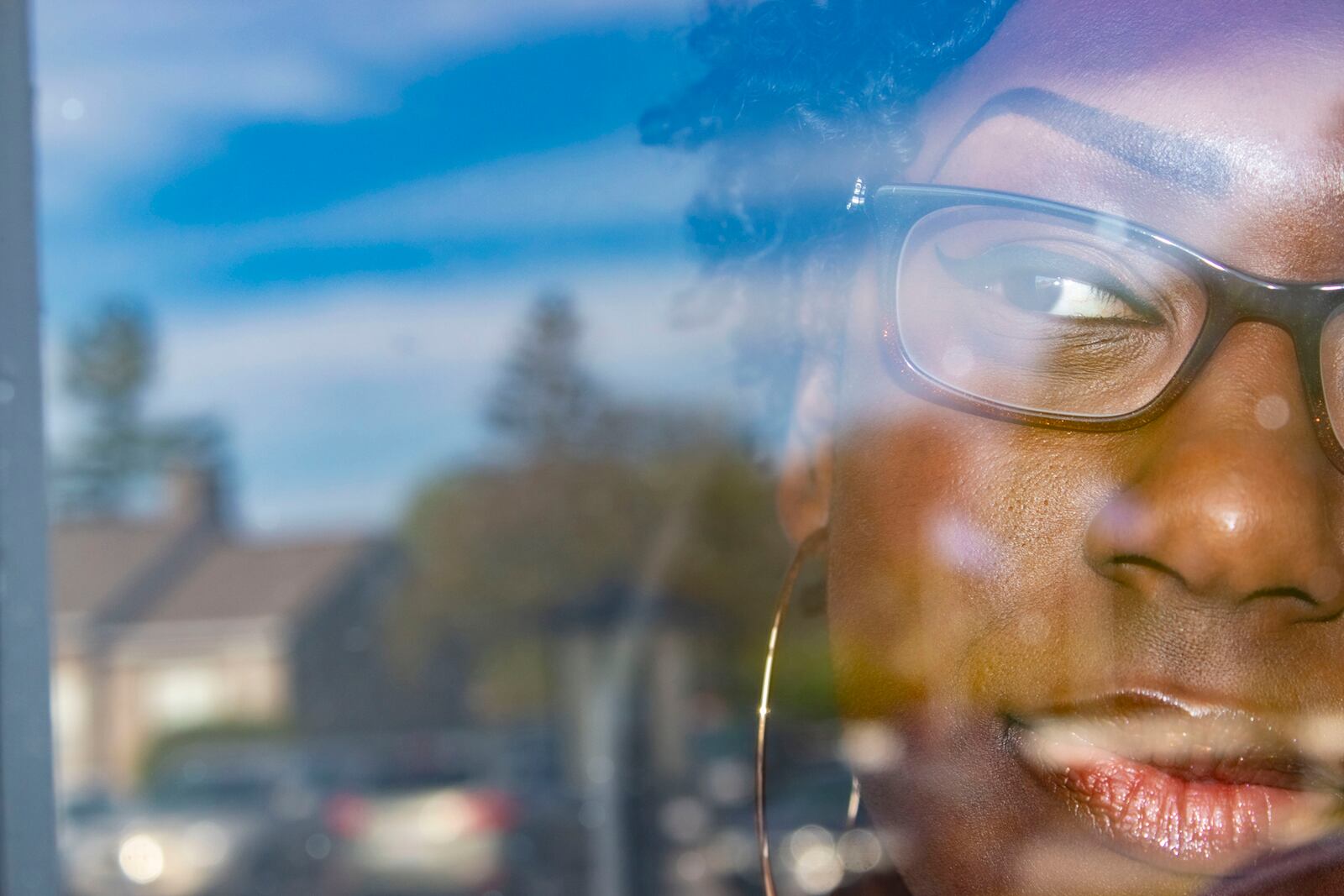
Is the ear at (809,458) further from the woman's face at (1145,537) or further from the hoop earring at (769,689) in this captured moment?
the woman's face at (1145,537)

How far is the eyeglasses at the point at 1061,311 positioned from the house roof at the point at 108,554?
2.51m

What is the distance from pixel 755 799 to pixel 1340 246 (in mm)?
791

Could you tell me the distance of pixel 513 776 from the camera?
5578 mm

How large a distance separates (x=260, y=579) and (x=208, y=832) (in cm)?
139

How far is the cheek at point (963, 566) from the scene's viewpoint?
0.85 m

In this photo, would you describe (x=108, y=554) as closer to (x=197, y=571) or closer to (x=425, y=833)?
(x=425, y=833)

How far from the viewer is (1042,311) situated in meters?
0.89

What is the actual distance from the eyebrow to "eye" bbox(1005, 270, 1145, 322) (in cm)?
9

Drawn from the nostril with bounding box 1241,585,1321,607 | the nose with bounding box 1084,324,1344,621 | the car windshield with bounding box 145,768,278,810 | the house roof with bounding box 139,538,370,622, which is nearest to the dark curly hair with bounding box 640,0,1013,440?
the nose with bounding box 1084,324,1344,621

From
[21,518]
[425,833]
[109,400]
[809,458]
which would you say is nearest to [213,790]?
[425,833]

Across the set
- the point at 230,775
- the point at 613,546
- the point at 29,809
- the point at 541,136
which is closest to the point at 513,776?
the point at 613,546

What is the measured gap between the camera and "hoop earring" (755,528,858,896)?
3.86 ft

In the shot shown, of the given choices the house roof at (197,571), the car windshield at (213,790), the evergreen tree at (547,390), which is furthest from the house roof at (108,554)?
the car windshield at (213,790)

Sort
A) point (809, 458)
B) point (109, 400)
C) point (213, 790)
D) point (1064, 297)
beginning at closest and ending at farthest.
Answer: point (1064, 297)
point (809, 458)
point (109, 400)
point (213, 790)
